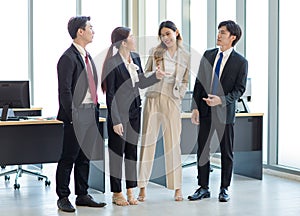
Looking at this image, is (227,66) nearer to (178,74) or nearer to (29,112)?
(178,74)

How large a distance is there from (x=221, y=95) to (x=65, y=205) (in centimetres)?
169

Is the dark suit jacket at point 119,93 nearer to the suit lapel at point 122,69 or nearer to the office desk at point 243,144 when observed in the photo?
the suit lapel at point 122,69

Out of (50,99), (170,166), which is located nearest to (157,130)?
(170,166)

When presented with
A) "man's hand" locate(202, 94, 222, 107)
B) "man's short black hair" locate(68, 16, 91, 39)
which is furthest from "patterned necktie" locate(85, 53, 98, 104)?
"man's hand" locate(202, 94, 222, 107)

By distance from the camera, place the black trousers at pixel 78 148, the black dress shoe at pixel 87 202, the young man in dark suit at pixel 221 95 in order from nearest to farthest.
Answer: the black trousers at pixel 78 148 < the black dress shoe at pixel 87 202 < the young man in dark suit at pixel 221 95

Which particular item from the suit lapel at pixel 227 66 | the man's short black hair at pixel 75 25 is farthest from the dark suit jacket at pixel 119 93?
the suit lapel at pixel 227 66

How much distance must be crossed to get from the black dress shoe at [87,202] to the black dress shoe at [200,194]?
84cm

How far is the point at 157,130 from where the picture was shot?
16.7ft

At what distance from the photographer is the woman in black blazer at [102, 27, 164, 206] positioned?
4.79 m

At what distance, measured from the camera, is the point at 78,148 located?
471 centimetres

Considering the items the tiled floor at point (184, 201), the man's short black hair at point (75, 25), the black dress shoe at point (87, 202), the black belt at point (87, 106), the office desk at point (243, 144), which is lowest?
the tiled floor at point (184, 201)

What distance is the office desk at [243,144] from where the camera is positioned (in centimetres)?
605

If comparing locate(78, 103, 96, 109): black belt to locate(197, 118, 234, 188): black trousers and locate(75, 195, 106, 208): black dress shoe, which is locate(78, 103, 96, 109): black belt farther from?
locate(197, 118, 234, 188): black trousers

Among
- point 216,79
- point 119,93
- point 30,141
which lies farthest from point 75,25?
point 216,79
